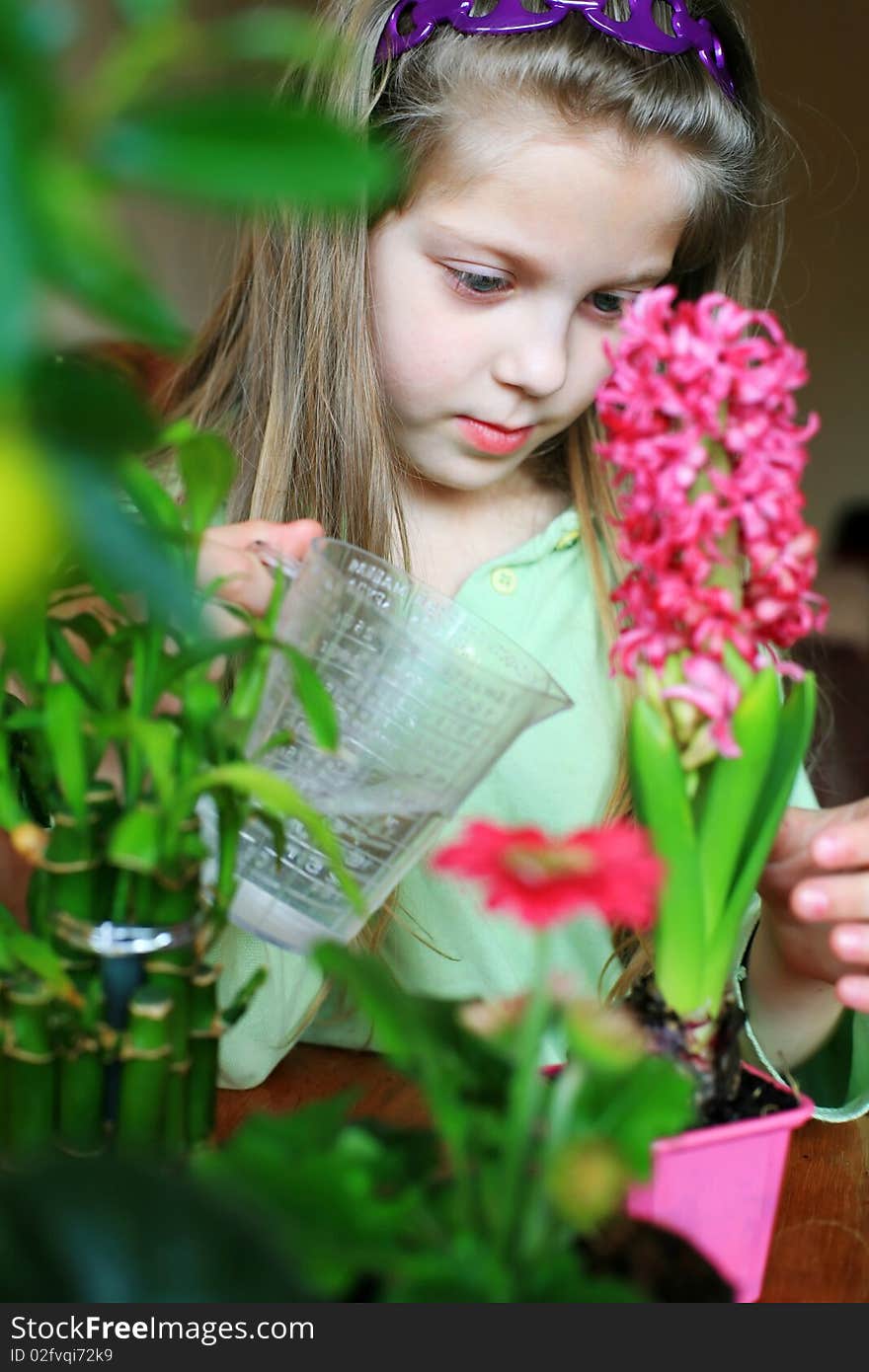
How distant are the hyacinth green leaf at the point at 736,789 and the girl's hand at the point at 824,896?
0.11m

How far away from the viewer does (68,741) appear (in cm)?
45

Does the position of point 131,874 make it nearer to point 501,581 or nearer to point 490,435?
point 490,435

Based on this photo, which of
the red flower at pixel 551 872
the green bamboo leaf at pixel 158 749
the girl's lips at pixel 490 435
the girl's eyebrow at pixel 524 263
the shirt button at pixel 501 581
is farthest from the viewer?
the shirt button at pixel 501 581

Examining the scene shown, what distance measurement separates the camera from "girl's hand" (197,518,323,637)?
636mm

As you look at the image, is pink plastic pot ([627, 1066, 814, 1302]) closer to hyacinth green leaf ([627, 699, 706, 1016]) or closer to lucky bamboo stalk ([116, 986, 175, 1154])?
hyacinth green leaf ([627, 699, 706, 1016])

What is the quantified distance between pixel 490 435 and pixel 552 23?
11.3 inches

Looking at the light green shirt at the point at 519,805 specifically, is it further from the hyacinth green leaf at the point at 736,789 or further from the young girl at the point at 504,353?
the hyacinth green leaf at the point at 736,789

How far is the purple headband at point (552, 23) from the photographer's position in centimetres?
97

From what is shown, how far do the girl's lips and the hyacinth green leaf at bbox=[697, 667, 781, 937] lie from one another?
0.54 metres

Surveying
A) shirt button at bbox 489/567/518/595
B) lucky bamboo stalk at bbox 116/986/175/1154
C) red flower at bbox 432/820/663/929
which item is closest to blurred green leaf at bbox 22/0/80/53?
red flower at bbox 432/820/663/929

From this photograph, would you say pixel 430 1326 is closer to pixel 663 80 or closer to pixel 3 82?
pixel 3 82

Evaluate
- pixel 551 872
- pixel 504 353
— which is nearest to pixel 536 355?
pixel 504 353

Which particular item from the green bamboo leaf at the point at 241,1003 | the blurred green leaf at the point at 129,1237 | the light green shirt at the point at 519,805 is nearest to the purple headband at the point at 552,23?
the light green shirt at the point at 519,805

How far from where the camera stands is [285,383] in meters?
1.10
